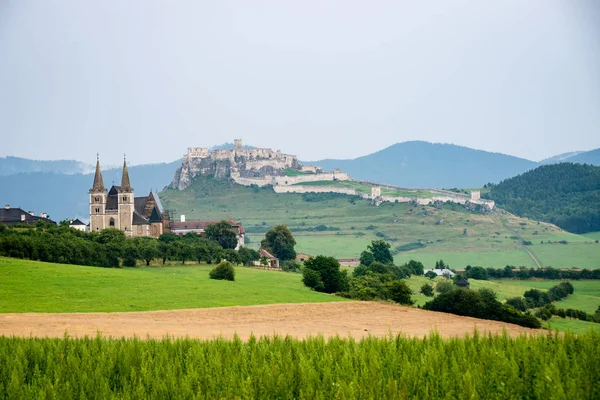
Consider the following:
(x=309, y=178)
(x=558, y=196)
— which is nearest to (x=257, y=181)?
(x=309, y=178)

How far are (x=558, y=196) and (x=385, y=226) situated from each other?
4693cm

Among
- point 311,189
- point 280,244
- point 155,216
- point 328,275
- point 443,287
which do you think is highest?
point 311,189

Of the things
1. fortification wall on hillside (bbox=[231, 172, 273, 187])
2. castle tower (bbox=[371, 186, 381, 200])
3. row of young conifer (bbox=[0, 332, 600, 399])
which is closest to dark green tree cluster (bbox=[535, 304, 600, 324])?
row of young conifer (bbox=[0, 332, 600, 399])

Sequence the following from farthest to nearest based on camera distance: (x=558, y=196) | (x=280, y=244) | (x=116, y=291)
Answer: (x=558, y=196) < (x=280, y=244) < (x=116, y=291)

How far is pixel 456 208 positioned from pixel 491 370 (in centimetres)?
14204

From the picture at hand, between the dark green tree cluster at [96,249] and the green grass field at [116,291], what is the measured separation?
5.80 metres

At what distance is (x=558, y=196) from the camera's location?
171 m

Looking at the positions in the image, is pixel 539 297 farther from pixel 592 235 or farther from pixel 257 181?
pixel 257 181

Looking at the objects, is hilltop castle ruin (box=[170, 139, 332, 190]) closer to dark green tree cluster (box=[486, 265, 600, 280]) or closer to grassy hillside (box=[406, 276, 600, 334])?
dark green tree cluster (box=[486, 265, 600, 280])

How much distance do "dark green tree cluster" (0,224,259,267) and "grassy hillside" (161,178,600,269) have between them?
1666 inches

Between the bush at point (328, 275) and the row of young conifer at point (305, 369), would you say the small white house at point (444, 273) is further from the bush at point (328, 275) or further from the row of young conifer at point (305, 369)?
the row of young conifer at point (305, 369)

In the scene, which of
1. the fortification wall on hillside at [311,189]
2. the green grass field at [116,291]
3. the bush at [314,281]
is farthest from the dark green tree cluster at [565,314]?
the fortification wall on hillside at [311,189]

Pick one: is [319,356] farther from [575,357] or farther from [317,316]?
[317,316]

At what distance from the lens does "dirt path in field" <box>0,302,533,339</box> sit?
3053 centimetres
